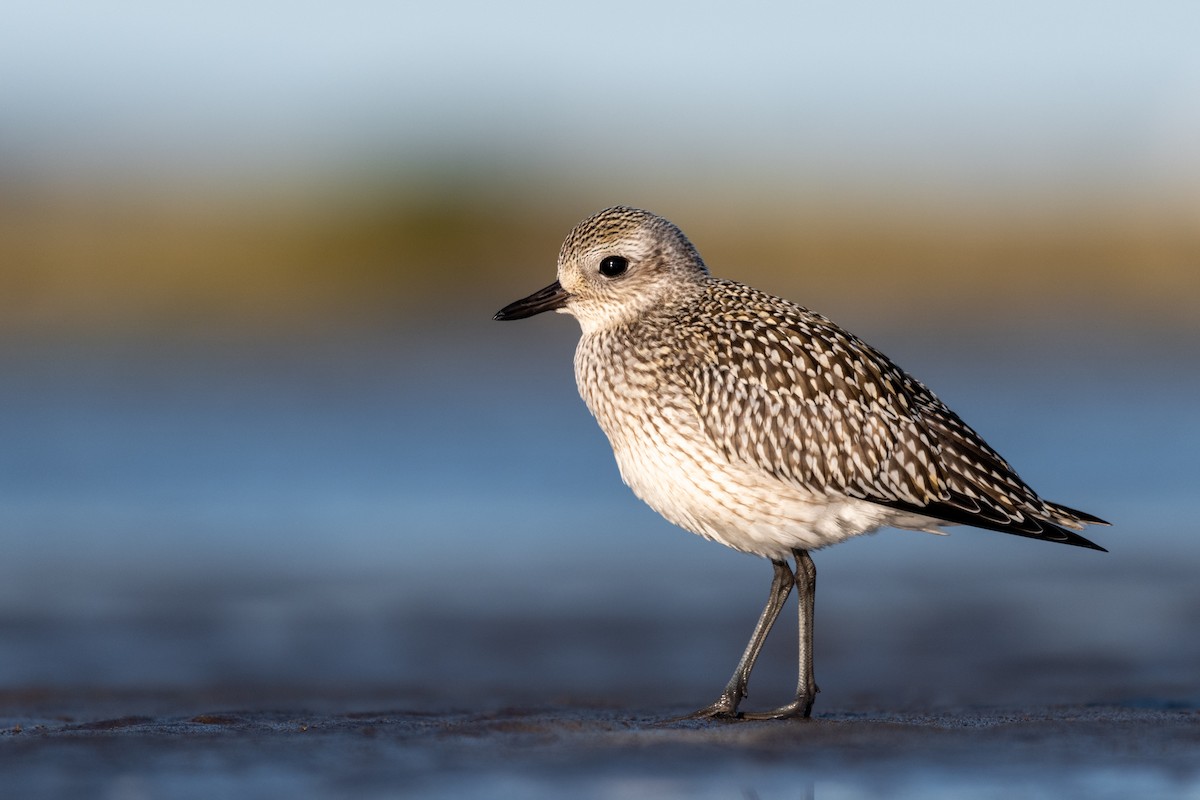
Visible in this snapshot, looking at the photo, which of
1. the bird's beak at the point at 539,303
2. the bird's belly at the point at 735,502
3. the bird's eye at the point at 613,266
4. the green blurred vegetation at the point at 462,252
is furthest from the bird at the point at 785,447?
the green blurred vegetation at the point at 462,252

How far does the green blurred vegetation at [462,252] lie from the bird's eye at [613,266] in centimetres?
1915

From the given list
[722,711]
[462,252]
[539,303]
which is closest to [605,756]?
[722,711]

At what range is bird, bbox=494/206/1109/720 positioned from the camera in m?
7.85

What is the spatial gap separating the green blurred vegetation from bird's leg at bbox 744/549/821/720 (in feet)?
66.0

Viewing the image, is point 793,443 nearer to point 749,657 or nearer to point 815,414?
point 815,414

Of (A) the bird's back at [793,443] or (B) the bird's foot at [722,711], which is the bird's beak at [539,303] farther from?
(B) the bird's foot at [722,711]

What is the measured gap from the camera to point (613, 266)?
870cm

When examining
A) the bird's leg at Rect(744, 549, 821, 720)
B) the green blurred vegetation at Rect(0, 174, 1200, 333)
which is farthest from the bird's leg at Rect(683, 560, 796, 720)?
the green blurred vegetation at Rect(0, 174, 1200, 333)

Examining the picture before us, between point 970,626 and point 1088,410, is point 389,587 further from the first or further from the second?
point 1088,410

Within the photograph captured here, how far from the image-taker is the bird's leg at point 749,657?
7.91m

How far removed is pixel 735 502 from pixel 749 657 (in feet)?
2.57

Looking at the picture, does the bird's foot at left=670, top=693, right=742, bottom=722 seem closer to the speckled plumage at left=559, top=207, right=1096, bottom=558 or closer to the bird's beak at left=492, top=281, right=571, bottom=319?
the speckled plumage at left=559, top=207, right=1096, bottom=558

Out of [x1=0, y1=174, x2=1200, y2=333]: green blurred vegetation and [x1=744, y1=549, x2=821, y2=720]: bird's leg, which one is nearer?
[x1=744, y1=549, x2=821, y2=720]: bird's leg

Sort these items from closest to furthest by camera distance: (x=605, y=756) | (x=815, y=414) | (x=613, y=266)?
(x=605, y=756) → (x=815, y=414) → (x=613, y=266)
